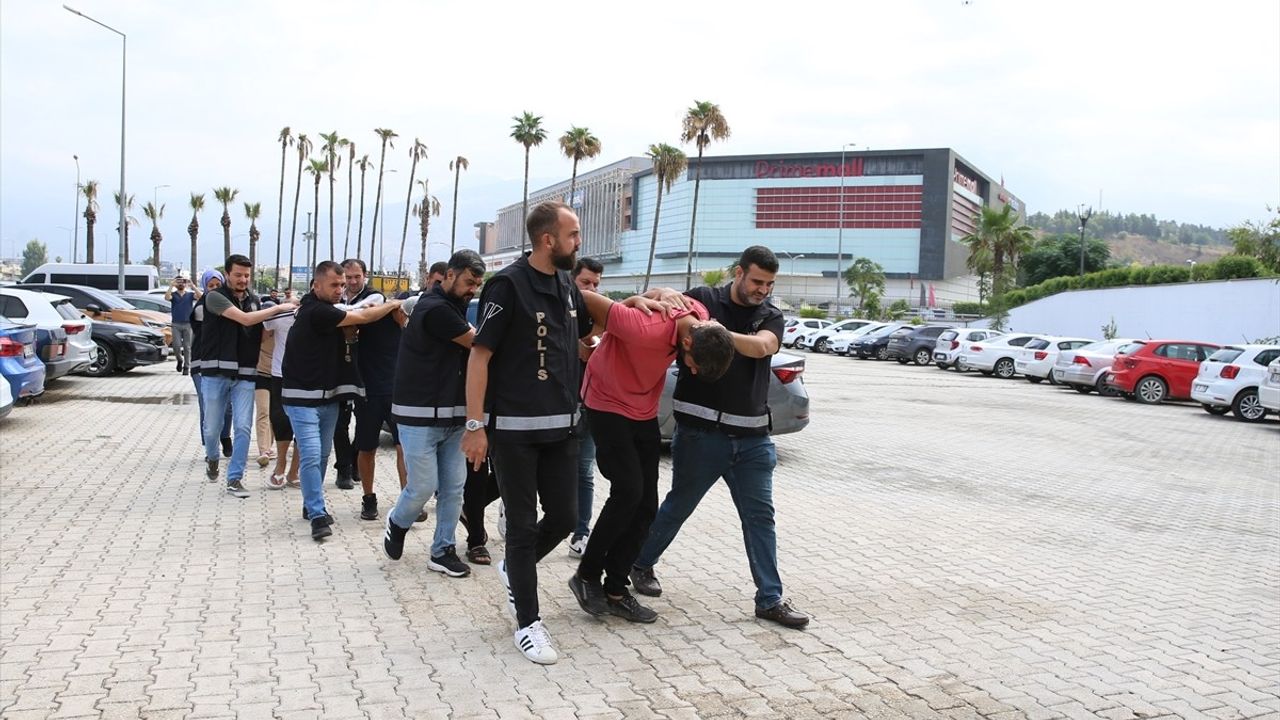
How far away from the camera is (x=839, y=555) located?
6.70m

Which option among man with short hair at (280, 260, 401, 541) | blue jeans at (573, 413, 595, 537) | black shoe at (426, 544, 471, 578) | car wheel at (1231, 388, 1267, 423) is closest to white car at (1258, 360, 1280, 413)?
car wheel at (1231, 388, 1267, 423)

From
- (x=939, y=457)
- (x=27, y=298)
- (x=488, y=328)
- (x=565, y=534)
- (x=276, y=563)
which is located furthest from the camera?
(x=27, y=298)

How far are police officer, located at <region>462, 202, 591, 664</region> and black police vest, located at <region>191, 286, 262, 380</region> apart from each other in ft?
14.8

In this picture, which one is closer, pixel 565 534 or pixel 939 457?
pixel 565 534

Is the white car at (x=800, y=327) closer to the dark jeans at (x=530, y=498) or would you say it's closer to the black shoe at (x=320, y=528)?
the black shoe at (x=320, y=528)

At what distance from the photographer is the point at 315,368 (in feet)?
22.5

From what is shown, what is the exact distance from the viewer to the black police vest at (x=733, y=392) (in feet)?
16.3

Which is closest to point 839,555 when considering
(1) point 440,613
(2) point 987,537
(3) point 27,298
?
(2) point 987,537

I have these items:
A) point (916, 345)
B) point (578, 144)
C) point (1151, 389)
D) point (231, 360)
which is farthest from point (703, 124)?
point (231, 360)

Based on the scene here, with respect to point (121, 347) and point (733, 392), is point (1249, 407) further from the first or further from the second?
point (121, 347)

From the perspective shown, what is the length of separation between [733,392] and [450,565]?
81.2 inches

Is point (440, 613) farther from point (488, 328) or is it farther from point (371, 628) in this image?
point (488, 328)

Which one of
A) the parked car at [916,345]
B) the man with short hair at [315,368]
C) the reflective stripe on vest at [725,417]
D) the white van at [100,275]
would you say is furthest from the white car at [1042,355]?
the white van at [100,275]

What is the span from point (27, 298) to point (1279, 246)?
3078cm
